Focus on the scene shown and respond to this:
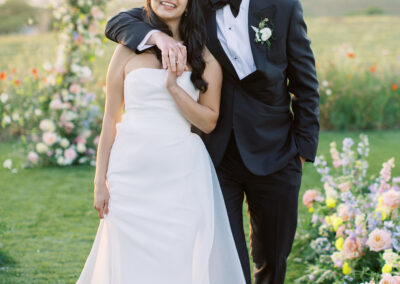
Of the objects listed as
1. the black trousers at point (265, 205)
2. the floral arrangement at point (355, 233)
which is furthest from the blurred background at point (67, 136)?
the black trousers at point (265, 205)

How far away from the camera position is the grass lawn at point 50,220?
12.8ft

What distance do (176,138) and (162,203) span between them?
298 millimetres

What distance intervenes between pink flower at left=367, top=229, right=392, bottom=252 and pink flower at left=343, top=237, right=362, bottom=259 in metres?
0.18

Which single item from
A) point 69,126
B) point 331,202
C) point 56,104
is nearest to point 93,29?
point 56,104

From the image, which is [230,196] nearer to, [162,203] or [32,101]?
[162,203]

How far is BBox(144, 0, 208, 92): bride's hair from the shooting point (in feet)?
7.88

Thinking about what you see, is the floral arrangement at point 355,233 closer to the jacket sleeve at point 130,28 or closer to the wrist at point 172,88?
the wrist at point 172,88

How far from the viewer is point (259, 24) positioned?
2.49m

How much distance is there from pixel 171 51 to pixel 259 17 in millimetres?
496

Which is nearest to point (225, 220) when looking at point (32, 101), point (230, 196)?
point (230, 196)

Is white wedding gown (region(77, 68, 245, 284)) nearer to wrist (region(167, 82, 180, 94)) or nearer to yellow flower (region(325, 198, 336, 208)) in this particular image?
wrist (region(167, 82, 180, 94))

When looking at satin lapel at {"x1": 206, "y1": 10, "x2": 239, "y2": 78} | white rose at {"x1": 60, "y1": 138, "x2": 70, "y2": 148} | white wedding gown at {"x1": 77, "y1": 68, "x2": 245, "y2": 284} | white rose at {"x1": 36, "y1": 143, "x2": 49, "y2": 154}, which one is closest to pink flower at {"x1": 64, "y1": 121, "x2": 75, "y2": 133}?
white rose at {"x1": 60, "y1": 138, "x2": 70, "y2": 148}

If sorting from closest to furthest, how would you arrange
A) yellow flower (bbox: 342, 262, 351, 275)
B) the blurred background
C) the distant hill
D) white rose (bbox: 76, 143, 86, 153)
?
yellow flower (bbox: 342, 262, 351, 275) < the blurred background < white rose (bbox: 76, 143, 86, 153) < the distant hill

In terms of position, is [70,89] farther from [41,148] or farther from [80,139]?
[41,148]
